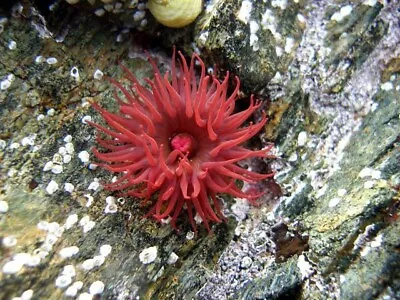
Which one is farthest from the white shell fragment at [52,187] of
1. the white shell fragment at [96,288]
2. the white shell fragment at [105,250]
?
the white shell fragment at [96,288]

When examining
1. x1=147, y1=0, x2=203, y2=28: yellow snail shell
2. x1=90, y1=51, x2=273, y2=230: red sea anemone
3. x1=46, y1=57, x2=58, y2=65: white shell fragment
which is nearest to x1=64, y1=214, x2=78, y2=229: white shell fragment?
x1=90, y1=51, x2=273, y2=230: red sea anemone

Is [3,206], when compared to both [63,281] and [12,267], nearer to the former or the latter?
[12,267]

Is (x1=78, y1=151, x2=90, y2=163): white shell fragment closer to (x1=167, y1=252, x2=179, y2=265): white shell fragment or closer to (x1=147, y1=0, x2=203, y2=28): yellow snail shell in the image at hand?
(x1=167, y1=252, x2=179, y2=265): white shell fragment

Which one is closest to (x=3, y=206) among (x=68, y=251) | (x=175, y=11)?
(x=68, y=251)

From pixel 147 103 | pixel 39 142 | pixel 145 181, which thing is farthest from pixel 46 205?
pixel 147 103

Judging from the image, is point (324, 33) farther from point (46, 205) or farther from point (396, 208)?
point (46, 205)

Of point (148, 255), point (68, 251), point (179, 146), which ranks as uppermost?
point (179, 146)

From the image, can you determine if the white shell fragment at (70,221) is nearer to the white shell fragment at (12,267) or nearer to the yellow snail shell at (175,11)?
the white shell fragment at (12,267)
